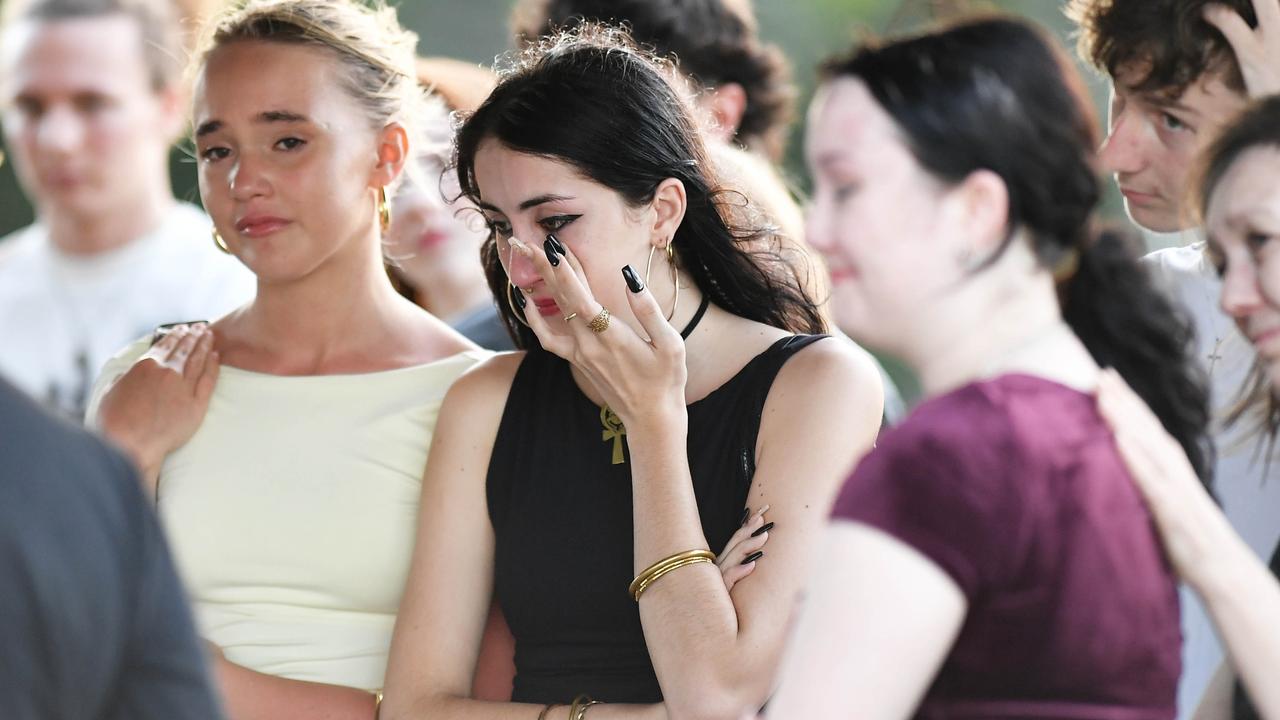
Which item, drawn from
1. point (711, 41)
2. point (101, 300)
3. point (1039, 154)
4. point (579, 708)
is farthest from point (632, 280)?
point (101, 300)

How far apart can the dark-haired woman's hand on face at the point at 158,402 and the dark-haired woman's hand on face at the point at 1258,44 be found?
5.06 feet

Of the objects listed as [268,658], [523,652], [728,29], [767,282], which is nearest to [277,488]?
[268,658]

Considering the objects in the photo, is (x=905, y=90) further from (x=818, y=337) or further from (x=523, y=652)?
(x=523, y=652)

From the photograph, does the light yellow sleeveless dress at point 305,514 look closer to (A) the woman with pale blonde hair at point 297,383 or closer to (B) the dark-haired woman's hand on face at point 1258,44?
(A) the woman with pale blonde hair at point 297,383

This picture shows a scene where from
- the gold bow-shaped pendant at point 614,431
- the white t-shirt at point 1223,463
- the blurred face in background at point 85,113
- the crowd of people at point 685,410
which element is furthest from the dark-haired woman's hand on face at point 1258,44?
the blurred face in background at point 85,113

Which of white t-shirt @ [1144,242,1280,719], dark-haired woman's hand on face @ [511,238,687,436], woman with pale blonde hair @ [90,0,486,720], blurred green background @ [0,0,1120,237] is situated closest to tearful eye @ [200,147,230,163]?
woman with pale blonde hair @ [90,0,486,720]

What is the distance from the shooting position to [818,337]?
7.01 ft

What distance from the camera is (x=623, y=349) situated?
6.63ft

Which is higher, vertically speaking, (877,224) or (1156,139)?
(877,224)

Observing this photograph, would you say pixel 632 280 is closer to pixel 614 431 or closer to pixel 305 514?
pixel 614 431

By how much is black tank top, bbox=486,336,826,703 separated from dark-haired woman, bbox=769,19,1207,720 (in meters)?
0.70

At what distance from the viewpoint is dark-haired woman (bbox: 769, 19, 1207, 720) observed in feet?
4.09

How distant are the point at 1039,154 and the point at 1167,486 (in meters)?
0.30

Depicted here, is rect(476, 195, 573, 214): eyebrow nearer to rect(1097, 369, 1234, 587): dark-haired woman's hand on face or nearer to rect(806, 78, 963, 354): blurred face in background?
rect(806, 78, 963, 354): blurred face in background
